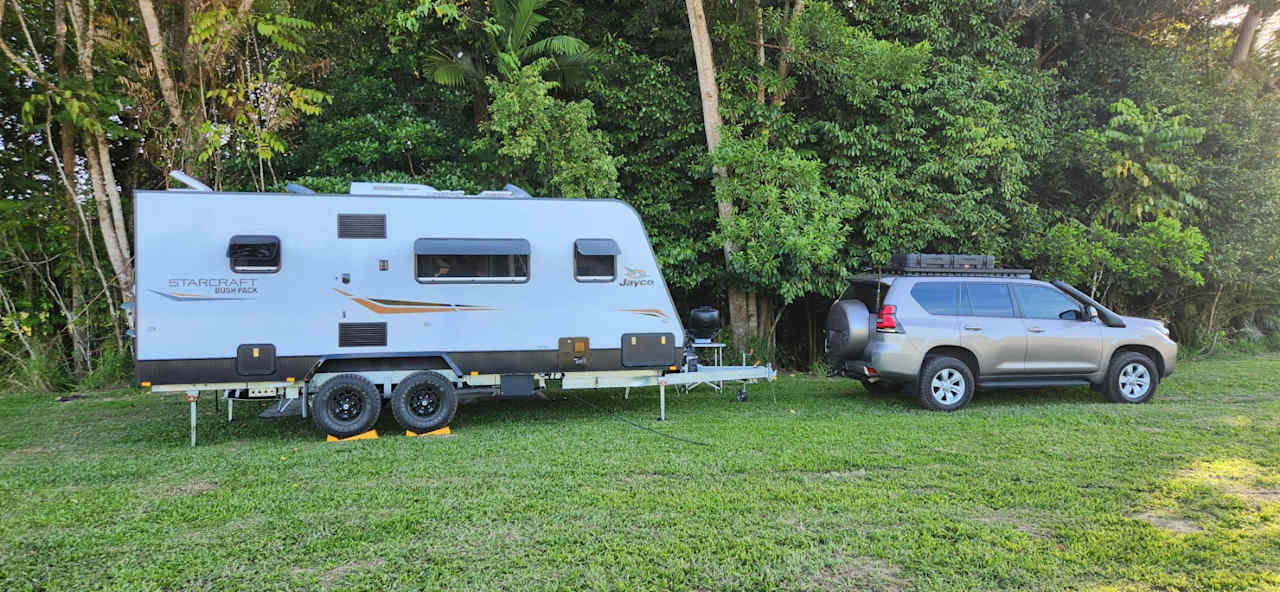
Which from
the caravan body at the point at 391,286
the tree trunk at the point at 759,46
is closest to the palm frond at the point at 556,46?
the tree trunk at the point at 759,46

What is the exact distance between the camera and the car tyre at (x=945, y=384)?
8.59 m

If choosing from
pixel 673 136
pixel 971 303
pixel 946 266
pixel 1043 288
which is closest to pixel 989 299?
pixel 971 303

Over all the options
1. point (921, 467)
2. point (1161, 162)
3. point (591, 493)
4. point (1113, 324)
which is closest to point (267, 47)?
point (591, 493)

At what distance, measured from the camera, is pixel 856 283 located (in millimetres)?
9344

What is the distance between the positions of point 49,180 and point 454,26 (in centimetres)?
742

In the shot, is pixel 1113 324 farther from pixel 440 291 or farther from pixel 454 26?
pixel 454 26

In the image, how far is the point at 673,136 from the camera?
41.6ft

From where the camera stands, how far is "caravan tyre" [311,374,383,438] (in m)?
7.33

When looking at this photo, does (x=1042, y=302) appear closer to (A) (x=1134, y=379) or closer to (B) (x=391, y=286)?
(A) (x=1134, y=379)

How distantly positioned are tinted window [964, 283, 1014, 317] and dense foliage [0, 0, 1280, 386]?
2336 millimetres

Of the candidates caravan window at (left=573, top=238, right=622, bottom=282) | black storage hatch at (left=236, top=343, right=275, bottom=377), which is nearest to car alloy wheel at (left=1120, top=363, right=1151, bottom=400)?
caravan window at (left=573, top=238, right=622, bottom=282)

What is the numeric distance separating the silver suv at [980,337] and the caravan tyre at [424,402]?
462 centimetres

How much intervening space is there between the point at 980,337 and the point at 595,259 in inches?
181

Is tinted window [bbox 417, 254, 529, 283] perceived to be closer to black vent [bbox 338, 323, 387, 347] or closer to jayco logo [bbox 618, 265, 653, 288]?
black vent [bbox 338, 323, 387, 347]
